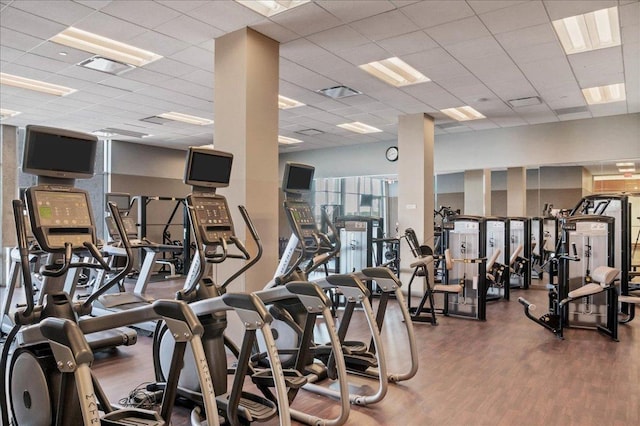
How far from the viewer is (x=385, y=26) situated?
4633 mm

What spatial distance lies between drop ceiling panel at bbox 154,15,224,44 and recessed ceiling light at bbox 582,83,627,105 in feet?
18.4

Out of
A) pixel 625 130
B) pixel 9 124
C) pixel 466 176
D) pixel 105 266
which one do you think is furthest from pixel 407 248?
pixel 9 124

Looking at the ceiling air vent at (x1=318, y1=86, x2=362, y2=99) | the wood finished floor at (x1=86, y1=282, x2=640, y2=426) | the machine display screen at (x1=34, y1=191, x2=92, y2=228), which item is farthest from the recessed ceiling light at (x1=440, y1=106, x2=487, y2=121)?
the machine display screen at (x1=34, y1=191, x2=92, y2=228)

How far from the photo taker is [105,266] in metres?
2.54

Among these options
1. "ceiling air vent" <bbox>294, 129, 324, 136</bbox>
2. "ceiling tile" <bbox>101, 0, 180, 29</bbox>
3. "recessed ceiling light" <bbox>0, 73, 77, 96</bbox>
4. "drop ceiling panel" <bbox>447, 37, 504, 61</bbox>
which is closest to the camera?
"ceiling tile" <bbox>101, 0, 180, 29</bbox>

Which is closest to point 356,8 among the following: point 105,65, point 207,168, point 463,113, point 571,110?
point 207,168

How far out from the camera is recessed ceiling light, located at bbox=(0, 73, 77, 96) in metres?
6.46

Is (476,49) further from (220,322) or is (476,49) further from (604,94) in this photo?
(220,322)

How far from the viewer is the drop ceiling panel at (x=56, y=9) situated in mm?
4055

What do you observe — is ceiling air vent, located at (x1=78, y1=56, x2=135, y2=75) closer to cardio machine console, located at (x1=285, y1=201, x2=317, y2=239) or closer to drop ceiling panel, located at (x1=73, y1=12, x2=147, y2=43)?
drop ceiling panel, located at (x1=73, y1=12, x2=147, y2=43)

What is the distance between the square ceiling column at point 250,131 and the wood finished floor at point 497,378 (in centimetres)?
153

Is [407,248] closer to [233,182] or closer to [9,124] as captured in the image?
[233,182]

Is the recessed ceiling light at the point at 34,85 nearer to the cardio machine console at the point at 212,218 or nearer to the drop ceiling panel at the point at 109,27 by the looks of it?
the drop ceiling panel at the point at 109,27

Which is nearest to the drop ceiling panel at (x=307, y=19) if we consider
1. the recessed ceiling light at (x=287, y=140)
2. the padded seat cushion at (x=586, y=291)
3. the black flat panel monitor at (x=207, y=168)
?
the black flat panel monitor at (x=207, y=168)
